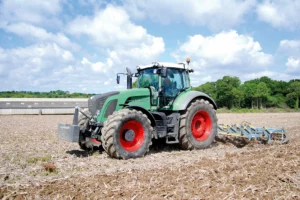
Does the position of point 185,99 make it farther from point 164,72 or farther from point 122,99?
point 122,99

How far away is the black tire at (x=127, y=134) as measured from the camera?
23.2 ft

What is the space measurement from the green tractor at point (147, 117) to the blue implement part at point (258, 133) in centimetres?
91

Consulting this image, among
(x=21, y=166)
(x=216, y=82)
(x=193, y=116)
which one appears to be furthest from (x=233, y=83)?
(x=21, y=166)

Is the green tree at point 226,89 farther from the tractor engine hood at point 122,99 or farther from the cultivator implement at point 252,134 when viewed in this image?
the tractor engine hood at point 122,99

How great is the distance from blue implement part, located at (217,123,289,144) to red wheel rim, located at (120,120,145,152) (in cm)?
366

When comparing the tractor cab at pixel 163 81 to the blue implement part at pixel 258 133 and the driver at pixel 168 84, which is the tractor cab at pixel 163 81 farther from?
the blue implement part at pixel 258 133

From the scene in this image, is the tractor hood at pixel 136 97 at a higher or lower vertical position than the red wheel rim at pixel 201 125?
higher

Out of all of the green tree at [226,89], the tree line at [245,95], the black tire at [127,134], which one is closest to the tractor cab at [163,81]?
the black tire at [127,134]

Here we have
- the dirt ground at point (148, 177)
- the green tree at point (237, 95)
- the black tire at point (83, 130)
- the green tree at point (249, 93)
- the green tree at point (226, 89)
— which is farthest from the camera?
the green tree at point (249, 93)

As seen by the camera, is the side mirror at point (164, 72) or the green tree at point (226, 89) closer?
the side mirror at point (164, 72)

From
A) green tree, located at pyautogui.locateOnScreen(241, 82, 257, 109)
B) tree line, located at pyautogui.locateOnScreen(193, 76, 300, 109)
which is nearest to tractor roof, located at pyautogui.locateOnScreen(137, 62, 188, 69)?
tree line, located at pyautogui.locateOnScreen(193, 76, 300, 109)

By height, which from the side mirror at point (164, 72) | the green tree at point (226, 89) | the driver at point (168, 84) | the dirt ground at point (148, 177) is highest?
the green tree at point (226, 89)

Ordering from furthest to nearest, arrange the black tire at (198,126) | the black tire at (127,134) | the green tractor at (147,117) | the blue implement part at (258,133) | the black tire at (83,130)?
1. the blue implement part at (258,133)
2. the black tire at (198,126)
3. the black tire at (83,130)
4. the green tractor at (147,117)
5. the black tire at (127,134)

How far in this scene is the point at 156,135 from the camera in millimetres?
8188
